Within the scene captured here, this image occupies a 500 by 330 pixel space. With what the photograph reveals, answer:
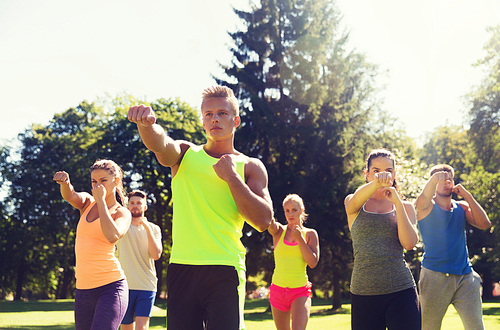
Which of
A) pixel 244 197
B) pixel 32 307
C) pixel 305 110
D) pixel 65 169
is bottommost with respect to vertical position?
pixel 32 307

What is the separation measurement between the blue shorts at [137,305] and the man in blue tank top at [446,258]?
4.00 m

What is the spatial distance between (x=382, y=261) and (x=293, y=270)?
9.35ft

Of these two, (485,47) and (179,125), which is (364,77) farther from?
(179,125)

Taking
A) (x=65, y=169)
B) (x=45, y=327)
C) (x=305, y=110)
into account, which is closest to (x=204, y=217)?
(x=45, y=327)

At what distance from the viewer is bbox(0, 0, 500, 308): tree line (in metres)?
24.6

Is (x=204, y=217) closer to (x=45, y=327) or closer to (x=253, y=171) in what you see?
(x=253, y=171)

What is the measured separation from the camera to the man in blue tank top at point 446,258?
209 inches

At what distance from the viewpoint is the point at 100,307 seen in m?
4.30

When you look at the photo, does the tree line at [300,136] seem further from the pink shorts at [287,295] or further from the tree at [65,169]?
the pink shorts at [287,295]

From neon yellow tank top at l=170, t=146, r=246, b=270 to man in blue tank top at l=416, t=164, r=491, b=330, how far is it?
9.90ft

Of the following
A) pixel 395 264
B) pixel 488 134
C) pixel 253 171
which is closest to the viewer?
pixel 253 171

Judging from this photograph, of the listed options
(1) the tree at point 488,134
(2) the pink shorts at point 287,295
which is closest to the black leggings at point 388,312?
(2) the pink shorts at point 287,295

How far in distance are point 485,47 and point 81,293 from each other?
27.5 metres

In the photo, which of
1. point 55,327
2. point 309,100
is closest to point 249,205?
point 55,327
